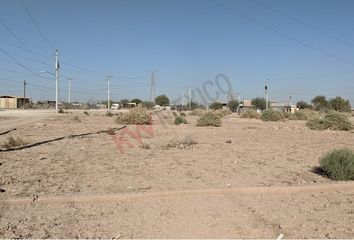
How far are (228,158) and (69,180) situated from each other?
6.98 meters

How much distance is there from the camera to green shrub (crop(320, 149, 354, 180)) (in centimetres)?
1242

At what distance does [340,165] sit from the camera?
41.5ft

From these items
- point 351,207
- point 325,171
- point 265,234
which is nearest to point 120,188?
point 265,234

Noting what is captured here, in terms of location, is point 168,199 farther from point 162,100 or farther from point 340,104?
point 162,100

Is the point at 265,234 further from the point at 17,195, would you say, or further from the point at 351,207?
the point at 17,195

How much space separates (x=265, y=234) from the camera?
292 inches

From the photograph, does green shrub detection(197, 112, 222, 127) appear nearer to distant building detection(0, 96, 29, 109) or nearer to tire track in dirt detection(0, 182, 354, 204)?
tire track in dirt detection(0, 182, 354, 204)

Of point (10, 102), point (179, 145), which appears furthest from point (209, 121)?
point (10, 102)

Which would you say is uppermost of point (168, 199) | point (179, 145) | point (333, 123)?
point (333, 123)

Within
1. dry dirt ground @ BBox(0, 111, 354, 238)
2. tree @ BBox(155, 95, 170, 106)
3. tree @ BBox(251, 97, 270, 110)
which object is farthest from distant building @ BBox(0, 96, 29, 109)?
dry dirt ground @ BBox(0, 111, 354, 238)

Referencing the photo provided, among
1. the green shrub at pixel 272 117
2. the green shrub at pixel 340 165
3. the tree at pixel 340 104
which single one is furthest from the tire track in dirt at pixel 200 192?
the tree at pixel 340 104

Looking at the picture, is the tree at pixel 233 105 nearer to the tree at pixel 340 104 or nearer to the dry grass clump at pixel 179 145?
the tree at pixel 340 104

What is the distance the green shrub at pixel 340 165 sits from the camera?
12422 mm

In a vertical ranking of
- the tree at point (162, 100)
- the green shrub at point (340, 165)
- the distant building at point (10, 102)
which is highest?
the tree at point (162, 100)
